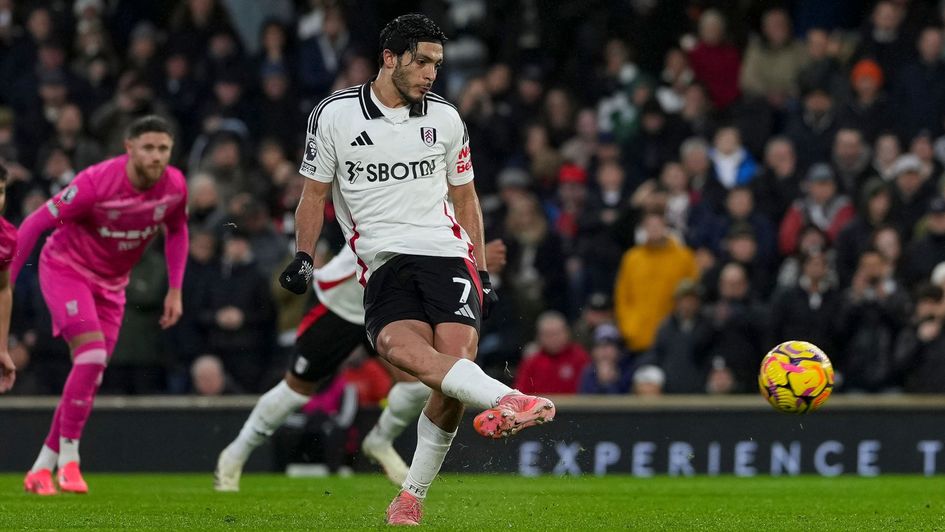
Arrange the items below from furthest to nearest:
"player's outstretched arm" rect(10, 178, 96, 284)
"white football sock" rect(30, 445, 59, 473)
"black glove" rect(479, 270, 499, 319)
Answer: "white football sock" rect(30, 445, 59, 473)
"player's outstretched arm" rect(10, 178, 96, 284)
"black glove" rect(479, 270, 499, 319)

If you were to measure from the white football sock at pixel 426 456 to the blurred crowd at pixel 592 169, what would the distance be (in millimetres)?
5743

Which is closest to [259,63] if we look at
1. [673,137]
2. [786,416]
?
[673,137]

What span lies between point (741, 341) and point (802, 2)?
5.73 metres

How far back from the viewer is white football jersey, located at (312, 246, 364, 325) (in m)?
12.0

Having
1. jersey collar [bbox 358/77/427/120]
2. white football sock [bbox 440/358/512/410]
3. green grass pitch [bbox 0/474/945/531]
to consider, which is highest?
jersey collar [bbox 358/77/427/120]

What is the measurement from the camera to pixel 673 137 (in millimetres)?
18844

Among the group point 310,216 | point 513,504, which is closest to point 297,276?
point 310,216

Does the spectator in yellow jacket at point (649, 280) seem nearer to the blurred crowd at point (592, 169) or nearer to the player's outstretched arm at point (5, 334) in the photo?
the blurred crowd at point (592, 169)

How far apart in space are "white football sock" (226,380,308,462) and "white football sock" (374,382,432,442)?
642mm

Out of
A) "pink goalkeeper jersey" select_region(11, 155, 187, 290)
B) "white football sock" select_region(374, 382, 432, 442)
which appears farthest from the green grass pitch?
"pink goalkeeper jersey" select_region(11, 155, 187, 290)

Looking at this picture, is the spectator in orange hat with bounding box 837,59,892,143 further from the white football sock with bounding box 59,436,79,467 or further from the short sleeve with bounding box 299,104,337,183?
the short sleeve with bounding box 299,104,337,183

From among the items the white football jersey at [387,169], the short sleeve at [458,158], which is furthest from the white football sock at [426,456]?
the short sleeve at [458,158]

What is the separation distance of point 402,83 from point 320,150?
0.54m

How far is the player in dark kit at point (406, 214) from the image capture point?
29.3ft
